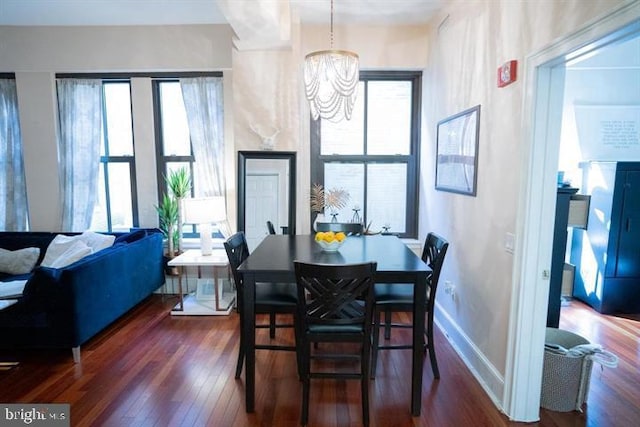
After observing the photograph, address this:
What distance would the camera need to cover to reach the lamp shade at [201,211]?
3.56 m

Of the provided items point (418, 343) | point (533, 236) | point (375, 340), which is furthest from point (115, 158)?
point (533, 236)

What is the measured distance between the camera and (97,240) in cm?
368

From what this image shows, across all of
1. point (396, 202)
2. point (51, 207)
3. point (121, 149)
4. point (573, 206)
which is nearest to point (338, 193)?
point (396, 202)

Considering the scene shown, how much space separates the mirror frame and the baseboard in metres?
1.82

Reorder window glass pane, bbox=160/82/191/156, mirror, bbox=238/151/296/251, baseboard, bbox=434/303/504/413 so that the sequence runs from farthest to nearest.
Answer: window glass pane, bbox=160/82/191/156
mirror, bbox=238/151/296/251
baseboard, bbox=434/303/504/413

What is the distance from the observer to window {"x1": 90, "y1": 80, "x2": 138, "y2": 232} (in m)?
4.25

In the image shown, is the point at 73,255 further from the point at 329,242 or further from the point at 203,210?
the point at 329,242

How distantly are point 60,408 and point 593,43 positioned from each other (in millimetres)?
3521

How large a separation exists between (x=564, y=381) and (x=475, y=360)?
56 centimetres

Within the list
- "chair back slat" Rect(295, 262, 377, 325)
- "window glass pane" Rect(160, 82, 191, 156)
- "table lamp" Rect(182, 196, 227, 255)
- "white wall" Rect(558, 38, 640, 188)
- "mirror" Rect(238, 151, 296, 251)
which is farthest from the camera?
"window glass pane" Rect(160, 82, 191, 156)

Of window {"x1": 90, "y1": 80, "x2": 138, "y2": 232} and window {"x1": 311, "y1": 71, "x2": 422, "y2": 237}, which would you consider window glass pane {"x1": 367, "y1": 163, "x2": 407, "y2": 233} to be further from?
window {"x1": 90, "y1": 80, "x2": 138, "y2": 232}

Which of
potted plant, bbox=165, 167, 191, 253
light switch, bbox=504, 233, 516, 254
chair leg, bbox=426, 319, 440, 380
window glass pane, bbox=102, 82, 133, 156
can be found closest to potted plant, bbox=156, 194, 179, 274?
potted plant, bbox=165, 167, 191, 253

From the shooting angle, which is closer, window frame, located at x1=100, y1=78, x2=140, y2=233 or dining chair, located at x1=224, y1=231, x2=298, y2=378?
Result: dining chair, located at x1=224, y1=231, x2=298, y2=378

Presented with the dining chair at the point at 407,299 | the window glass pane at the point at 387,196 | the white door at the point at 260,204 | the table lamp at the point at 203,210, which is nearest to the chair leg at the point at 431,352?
the dining chair at the point at 407,299
